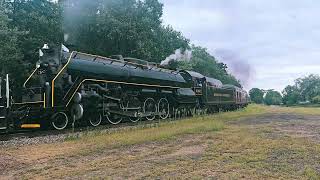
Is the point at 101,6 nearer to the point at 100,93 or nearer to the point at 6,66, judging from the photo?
the point at 6,66

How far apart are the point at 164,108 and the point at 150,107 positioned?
174cm

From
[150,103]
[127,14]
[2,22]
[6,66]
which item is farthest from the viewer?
[127,14]

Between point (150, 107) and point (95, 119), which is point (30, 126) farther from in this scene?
point (150, 107)

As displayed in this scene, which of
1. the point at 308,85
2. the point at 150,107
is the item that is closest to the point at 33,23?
the point at 150,107

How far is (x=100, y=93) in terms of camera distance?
1681 cm

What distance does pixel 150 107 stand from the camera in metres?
20.2

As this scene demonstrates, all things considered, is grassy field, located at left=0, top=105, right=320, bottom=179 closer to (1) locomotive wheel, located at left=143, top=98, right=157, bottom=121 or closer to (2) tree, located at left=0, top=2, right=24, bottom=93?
(1) locomotive wheel, located at left=143, top=98, right=157, bottom=121

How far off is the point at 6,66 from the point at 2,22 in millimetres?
3357

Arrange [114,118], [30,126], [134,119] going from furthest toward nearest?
[134,119] < [114,118] < [30,126]

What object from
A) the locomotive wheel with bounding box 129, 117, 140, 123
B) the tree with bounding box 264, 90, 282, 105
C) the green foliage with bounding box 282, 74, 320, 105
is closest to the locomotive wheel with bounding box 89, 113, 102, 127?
the locomotive wheel with bounding box 129, 117, 140, 123

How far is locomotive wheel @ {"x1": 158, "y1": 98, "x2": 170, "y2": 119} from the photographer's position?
21.3 meters

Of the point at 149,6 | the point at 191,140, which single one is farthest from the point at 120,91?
the point at 149,6

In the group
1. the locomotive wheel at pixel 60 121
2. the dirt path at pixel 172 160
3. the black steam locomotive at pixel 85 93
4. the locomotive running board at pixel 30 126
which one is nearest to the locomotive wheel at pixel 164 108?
the black steam locomotive at pixel 85 93

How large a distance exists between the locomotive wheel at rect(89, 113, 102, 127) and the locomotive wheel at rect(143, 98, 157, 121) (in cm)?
335
